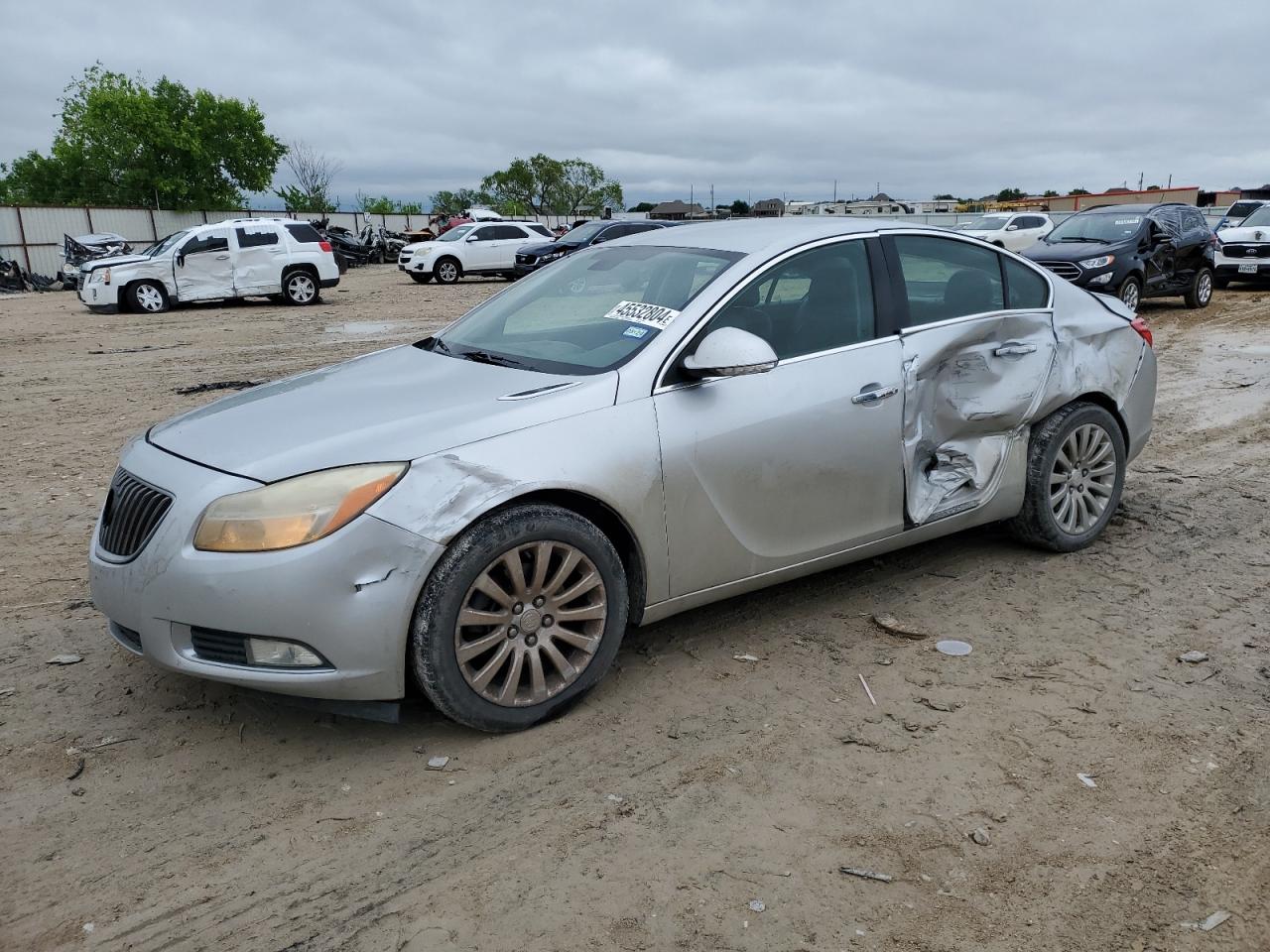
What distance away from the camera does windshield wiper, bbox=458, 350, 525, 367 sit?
4.06m

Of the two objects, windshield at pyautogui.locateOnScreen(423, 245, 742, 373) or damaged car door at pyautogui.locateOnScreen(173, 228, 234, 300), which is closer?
windshield at pyautogui.locateOnScreen(423, 245, 742, 373)

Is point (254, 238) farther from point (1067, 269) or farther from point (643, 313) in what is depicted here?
point (643, 313)

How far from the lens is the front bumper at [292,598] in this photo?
3107mm

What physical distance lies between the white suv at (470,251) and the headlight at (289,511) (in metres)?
25.5

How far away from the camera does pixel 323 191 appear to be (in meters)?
75.9

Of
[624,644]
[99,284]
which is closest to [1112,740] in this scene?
[624,644]

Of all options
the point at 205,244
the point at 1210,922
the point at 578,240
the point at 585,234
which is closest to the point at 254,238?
the point at 205,244

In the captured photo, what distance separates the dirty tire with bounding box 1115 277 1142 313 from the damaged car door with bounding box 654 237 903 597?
41.6 ft

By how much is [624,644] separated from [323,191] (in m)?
78.2

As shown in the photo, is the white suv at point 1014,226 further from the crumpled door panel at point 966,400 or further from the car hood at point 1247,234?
the crumpled door panel at point 966,400

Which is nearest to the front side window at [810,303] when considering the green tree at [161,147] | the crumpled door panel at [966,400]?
the crumpled door panel at [966,400]

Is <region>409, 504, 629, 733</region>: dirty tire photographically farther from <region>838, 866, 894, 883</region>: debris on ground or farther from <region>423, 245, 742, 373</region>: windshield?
<region>838, 866, 894, 883</region>: debris on ground

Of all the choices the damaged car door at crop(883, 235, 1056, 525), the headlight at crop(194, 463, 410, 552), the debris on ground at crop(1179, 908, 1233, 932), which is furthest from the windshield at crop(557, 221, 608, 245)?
the debris on ground at crop(1179, 908, 1233, 932)

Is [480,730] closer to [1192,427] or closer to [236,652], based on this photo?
[236,652]
